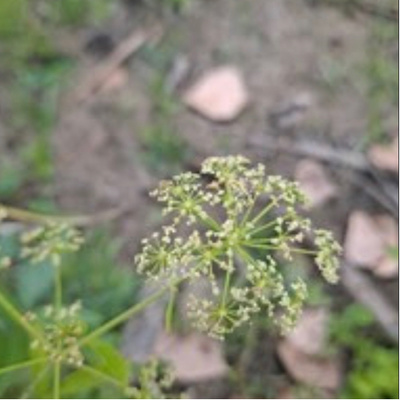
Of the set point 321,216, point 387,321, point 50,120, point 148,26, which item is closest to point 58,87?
point 50,120

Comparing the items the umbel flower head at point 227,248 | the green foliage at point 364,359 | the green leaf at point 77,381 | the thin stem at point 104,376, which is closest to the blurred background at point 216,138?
the green foliage at point 364,359

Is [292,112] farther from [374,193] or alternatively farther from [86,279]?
[86,279]

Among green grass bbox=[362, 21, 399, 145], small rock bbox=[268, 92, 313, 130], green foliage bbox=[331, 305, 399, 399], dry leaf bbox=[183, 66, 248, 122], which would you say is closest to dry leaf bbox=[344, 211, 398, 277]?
green foliage bbox=[331, 305, 399, 399]

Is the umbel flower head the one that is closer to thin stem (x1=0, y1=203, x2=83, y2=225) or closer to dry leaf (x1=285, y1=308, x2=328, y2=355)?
dry leaf (x1=285, y1=308, x2=328, y2=355)

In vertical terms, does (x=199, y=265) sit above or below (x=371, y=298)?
below

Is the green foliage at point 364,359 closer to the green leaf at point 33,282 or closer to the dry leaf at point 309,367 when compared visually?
the dry leaf at point 309,367

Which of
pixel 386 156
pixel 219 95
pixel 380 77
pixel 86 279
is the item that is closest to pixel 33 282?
pixel 86 279

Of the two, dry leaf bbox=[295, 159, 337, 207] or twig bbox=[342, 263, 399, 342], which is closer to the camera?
twig bbox=[342, 263, 399, 342]

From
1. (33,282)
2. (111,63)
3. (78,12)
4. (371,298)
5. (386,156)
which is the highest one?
(78,12)
